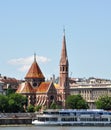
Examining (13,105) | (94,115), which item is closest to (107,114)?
(94,115)

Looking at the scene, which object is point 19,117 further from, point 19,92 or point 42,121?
point 19,92

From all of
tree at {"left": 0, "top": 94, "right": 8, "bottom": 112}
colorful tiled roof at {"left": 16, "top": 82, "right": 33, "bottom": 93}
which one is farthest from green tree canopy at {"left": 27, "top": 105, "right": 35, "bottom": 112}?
tree at {"left": 0, "top": 94, "right": 8, "bottom": 112}

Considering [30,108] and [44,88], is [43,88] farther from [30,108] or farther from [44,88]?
[30,108]

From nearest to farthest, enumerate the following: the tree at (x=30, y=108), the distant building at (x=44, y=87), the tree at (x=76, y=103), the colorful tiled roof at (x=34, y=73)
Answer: the tree at (x=30, y=108) < the tree at (x=76, y=103) < the distant building at (x=44, y=87) < the colorful tiled roof at (x=34, y=73)

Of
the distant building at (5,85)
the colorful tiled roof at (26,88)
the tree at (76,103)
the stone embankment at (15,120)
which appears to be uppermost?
the distant building at (5,85)

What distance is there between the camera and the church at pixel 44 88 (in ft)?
534

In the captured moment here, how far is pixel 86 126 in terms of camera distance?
115 metres

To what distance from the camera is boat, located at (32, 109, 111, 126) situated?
381ft

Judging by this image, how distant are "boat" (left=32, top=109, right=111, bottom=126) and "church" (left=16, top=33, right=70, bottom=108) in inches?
1676

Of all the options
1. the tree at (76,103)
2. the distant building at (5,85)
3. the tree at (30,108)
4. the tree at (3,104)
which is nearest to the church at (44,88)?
the tree at (76,103)

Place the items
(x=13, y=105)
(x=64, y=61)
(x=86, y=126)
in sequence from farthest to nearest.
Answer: (x=64, y=61), (x=13, y=105), (x=86, y=126)

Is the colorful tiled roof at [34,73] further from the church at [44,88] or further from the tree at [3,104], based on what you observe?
the tree at [3,104]

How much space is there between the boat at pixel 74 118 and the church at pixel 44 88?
42575mm

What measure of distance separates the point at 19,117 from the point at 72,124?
484 inches
